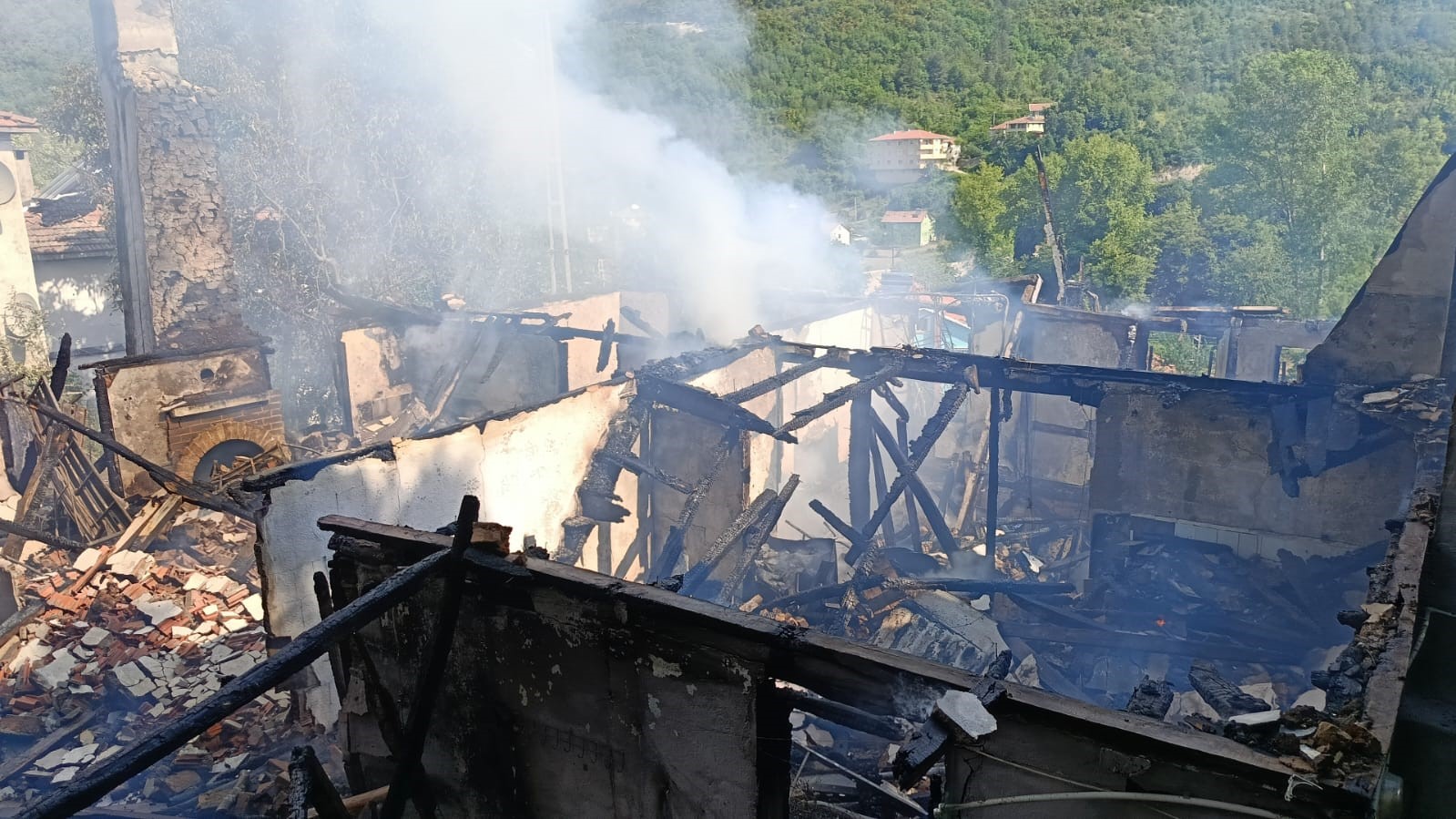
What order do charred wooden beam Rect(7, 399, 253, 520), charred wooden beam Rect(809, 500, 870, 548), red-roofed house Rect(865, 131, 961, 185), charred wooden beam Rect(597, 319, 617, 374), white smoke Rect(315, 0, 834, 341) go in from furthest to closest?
red-roofed house Rect(865, 131, 961, 185)
white smoke Rect(315, 0, 834, 341)
charred wooden beam Rect(597, 319, 617, 374)
charred wooden beam Rect(809, 500, 870, 548)
charred wooden beam Rect(7, 399, 253, 520)

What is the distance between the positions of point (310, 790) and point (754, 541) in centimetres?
621

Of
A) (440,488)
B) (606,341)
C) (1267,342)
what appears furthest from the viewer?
(1267,342)

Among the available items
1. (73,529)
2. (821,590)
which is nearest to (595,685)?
(821,590)

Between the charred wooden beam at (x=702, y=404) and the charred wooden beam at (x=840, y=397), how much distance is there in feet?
1.03

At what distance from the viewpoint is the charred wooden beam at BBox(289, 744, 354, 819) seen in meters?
3.77

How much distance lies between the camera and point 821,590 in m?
9.83

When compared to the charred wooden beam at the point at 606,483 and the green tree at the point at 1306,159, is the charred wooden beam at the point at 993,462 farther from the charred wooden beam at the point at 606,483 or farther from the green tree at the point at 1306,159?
the green tree at the point at 1306,159

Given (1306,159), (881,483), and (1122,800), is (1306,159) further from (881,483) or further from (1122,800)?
(1122,800)

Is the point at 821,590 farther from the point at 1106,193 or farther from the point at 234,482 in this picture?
the point at 1106,193

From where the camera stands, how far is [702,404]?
33.6 ft

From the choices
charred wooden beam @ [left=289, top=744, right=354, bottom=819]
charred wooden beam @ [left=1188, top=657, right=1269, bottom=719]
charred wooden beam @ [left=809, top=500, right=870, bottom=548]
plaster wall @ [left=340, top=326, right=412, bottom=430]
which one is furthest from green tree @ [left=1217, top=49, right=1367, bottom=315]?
charred wooden beam @ [left=289, top=744, right=354, bottom=819]

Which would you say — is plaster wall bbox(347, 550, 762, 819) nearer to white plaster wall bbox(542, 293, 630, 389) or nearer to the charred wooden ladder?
the charred wooden ladder

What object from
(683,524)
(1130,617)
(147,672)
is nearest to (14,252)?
(147,672)

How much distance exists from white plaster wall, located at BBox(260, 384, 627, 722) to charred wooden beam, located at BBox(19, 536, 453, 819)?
318 centimetres
